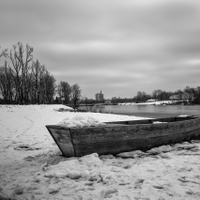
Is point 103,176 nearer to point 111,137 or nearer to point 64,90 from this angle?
point 111,137

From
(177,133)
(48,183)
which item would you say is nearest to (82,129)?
(48,183)

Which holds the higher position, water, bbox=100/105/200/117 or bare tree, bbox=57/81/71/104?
bare tree, bbox=57/81/71/104

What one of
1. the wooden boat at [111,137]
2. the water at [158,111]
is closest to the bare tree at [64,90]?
the water at [158,111]

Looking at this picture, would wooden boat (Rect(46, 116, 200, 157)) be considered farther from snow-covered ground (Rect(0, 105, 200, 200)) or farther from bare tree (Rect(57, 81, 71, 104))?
bare tree (Rect(57, 81, 71, 104))

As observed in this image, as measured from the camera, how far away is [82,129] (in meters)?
4.56

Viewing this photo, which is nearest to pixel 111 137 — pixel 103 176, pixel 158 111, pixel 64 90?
pixel 103 176

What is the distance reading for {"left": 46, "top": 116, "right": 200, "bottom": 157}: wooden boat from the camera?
4.60m

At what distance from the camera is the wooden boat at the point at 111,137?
4598 mm

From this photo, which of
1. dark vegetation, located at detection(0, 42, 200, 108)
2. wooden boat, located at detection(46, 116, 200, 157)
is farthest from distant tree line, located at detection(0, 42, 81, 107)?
wooden boat, located at detection(46, 116, 200, 157)

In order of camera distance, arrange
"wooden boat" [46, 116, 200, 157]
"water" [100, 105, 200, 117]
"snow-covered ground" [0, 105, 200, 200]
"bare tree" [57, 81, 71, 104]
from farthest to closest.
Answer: "bare tree" [57, 81, 71, 104] → "water" [100, 105, 200, 117] → "wooden boat" [46, 116, 200, 157] → "snow-covered ground" [0, 105, 200, 200]

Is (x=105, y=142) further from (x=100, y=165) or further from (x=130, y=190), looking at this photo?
(x=130, y=190)

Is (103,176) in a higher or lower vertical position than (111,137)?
lower

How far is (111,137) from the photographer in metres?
4.95

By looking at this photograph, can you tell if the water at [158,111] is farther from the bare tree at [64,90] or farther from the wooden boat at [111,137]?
the bare tree at [64,90]
